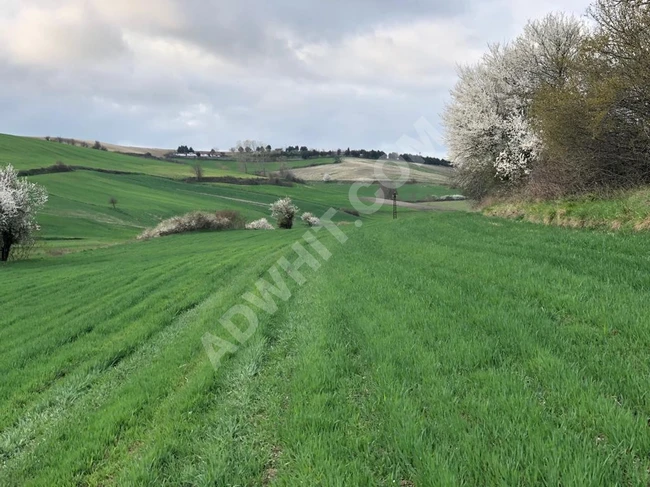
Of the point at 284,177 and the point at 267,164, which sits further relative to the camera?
the point at 267,164

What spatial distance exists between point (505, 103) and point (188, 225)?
43.5m

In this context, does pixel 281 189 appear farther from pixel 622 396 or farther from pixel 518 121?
pixel 622 396

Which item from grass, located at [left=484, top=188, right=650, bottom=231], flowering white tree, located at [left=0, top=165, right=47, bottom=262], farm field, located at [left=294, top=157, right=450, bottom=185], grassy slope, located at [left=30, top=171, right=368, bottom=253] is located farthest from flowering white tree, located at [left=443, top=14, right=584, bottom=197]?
farm field, located at [left=294, top=157, right=450, bottom=185]

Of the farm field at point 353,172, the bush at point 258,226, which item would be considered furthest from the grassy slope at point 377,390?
the farm field at point 353,172

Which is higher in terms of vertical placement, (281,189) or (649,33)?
(649,33)

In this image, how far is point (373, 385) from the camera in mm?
4637

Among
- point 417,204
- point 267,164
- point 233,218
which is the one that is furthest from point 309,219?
point 267,164

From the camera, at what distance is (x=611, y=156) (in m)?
17.5

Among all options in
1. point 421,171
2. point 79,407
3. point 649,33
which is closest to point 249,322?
point 79,407

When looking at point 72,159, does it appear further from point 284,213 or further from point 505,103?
point 505,103

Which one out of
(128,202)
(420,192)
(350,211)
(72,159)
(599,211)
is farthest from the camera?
(72,159)

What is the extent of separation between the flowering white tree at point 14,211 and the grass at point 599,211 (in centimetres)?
4026

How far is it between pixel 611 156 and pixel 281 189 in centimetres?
9189

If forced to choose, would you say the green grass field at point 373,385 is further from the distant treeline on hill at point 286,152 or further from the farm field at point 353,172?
the distant treeline on hill at point 286,152
